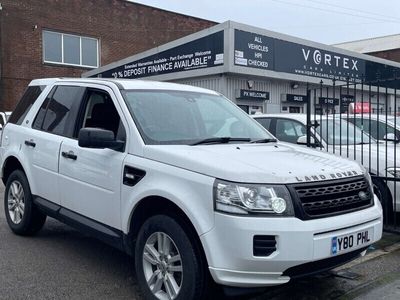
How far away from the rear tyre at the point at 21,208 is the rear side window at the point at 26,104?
689mm

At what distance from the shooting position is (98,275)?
469 centimetres

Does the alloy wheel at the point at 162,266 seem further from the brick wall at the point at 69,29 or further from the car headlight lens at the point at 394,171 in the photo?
the brick wall at the point at 69,29

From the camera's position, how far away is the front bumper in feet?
10.6

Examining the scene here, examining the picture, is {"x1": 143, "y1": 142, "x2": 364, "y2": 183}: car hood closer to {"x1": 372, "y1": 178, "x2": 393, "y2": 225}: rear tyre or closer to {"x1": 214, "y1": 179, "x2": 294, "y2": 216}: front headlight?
{"x1": 214, "y1": 179, "x2": 294, "y2": 216}: front headlight

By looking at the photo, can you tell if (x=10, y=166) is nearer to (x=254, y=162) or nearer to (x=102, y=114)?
(x=102, y=114)

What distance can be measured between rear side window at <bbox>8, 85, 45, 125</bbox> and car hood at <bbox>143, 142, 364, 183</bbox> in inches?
103

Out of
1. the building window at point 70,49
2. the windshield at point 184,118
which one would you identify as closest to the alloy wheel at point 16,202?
the windshield at point 184,118

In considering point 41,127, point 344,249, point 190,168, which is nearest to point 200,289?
point 190,168

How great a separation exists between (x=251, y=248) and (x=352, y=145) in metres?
4.50

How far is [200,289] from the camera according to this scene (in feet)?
11.3

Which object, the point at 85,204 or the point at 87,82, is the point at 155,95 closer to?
the point at 87,82

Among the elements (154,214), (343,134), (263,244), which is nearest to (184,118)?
(154,214)

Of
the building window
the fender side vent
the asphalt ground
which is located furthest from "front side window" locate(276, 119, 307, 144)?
the building window

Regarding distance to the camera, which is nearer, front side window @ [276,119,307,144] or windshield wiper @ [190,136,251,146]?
windshield wiper @ [190,136,251,146]
